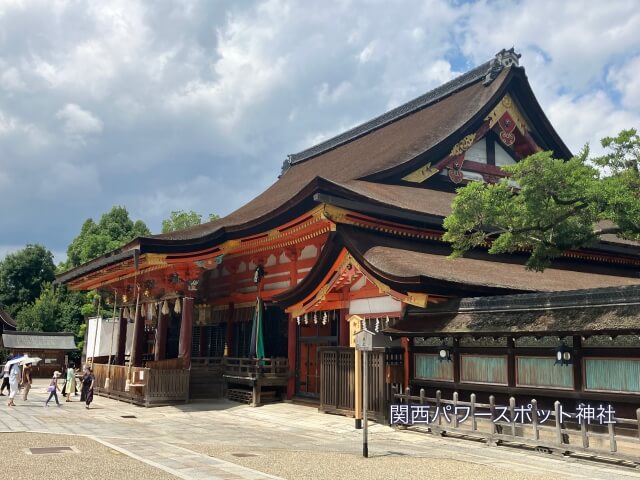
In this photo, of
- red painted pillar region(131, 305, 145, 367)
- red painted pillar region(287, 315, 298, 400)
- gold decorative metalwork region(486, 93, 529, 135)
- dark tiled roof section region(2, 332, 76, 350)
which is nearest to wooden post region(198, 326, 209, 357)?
red painted pillar region(131, 305, 145, 367)

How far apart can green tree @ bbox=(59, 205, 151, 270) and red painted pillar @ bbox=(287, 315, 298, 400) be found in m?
33.0

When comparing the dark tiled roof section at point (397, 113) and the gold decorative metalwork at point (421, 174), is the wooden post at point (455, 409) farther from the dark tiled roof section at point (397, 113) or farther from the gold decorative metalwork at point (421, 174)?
the dark tiled roof section at point (397, 113)

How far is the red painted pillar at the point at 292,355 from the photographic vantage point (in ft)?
64.7

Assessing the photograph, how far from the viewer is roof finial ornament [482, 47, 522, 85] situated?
74.5ft

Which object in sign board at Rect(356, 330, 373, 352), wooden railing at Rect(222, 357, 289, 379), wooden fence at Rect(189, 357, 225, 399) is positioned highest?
sign board at Rect(356, 330, 373, 352)

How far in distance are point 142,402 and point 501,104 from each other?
15982 mm

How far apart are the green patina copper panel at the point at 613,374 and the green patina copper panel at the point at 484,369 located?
6.15ft

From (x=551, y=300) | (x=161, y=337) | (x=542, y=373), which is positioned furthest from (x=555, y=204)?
(x=161, y=337)

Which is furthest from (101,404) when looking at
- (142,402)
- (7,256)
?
(7,256)

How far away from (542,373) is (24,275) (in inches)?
2055

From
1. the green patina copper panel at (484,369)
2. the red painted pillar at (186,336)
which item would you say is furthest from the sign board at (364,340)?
the red painted pillar at (186,336)

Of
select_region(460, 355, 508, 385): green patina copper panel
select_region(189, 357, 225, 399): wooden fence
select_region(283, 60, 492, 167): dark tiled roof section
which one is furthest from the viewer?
select_region(283, 60, 492, 167): dark tiled roof section

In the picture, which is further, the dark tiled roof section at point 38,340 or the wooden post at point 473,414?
the dark tiled roof section at point 38,340

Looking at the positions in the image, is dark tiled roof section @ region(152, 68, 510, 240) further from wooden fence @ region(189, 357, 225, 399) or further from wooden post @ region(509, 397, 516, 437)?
wooden post @ region(509, 397, 516, 437)
